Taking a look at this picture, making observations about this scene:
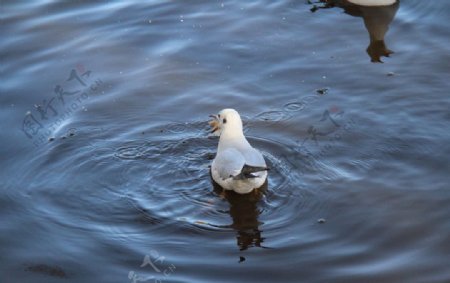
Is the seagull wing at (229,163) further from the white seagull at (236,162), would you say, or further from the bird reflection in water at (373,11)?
the bird reflection in water at (373,11)

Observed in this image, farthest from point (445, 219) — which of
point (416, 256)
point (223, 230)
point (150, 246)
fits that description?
point (150, 246)

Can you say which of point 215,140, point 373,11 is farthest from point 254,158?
point 373,11

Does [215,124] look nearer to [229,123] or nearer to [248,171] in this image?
[229,123]

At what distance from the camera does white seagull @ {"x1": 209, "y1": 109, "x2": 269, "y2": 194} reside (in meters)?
8.18

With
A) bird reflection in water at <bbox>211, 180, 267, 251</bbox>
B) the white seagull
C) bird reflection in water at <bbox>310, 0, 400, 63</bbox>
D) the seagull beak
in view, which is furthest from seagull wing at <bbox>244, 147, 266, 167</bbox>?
bird reflection in water at <bbox>310, 0, 400, 63</bbox>

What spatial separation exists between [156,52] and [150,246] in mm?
4564

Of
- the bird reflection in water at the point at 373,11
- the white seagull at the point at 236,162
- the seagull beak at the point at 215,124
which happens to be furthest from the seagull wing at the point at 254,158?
the bird reflection in water at the point at 373,11

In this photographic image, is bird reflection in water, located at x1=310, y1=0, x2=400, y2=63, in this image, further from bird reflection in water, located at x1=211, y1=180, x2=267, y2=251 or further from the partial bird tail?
the partial bird tail

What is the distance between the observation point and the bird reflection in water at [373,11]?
11.9 metres

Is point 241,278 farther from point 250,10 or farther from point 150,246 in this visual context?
point 250,10

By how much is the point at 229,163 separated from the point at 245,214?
1.70 feet

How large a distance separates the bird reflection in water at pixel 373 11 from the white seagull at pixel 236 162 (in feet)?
→ 11.6

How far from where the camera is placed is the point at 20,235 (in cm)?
799

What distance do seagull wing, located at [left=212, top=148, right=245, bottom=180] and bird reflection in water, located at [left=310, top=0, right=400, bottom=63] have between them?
388cm
